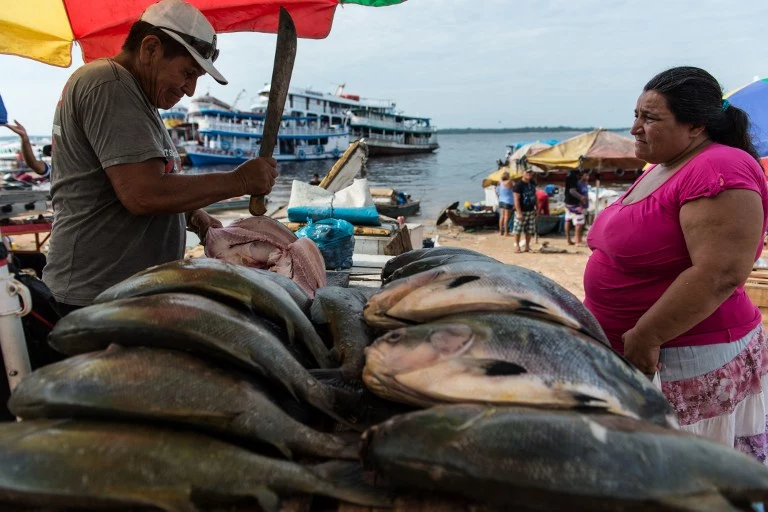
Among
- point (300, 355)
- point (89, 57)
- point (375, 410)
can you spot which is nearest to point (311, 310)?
point (300, 355)

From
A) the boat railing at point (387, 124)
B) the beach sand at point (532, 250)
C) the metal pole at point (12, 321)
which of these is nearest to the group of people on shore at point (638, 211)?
the metal pole at point (12, 321)

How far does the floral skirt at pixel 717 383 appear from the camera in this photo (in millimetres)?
2354

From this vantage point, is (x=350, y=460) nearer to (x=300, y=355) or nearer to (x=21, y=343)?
(x=300, y=355)

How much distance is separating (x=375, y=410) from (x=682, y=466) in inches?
28.6

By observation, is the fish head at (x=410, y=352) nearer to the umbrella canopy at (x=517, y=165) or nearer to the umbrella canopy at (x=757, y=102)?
the umbrella canopy at (x=757, y=102)

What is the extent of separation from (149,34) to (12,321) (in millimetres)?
1443

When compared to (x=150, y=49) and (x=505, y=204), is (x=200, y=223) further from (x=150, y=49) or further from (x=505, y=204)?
(x=505, y=204)

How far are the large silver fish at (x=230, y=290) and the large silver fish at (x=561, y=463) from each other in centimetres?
61

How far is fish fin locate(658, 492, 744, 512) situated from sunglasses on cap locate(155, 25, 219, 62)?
2481 mm

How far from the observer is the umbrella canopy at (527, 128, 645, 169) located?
17.7 m

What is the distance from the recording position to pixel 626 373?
127 centimetres

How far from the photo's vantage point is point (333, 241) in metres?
3.74

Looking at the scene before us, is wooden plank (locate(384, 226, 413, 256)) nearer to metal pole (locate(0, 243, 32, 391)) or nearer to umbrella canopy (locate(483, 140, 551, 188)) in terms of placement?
metal pole (locate(0, 243, 32, 391))

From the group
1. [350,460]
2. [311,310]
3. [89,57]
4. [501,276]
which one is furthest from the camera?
[89,57]
